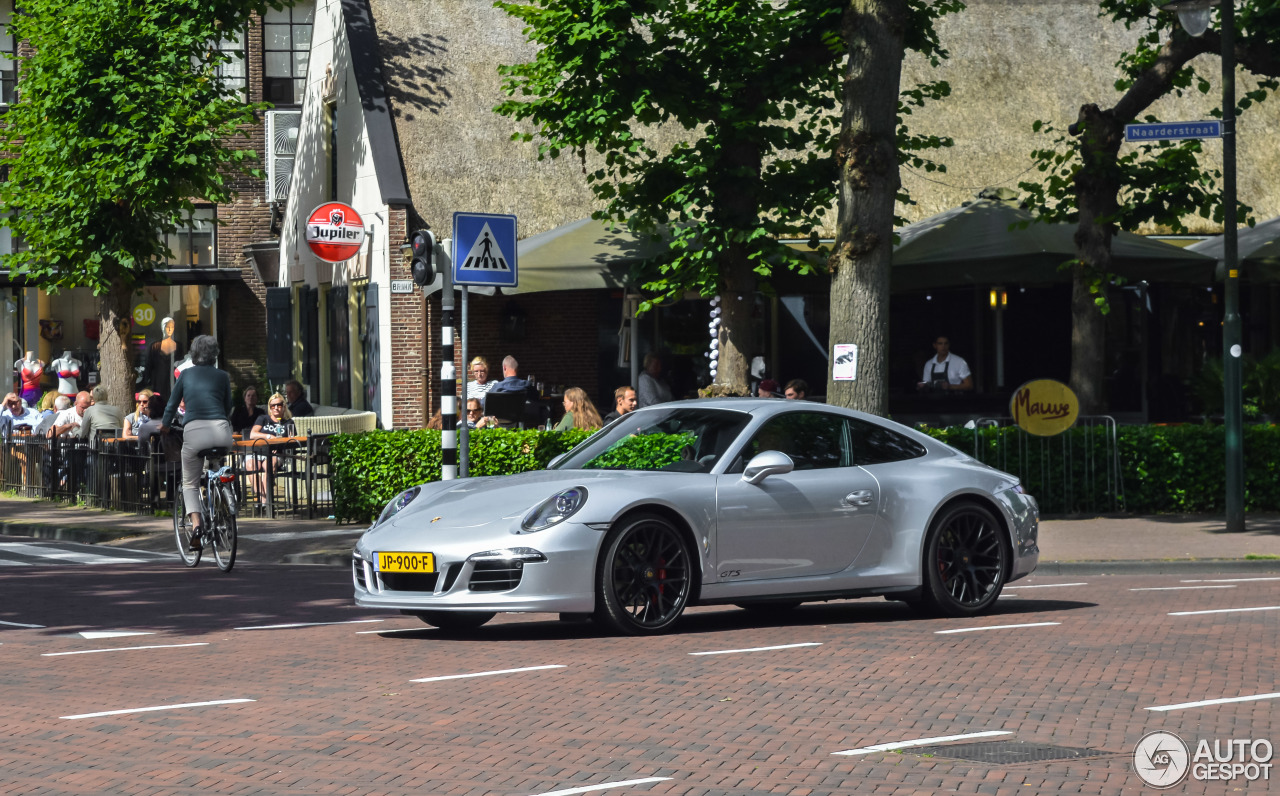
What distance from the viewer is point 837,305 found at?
15.5m

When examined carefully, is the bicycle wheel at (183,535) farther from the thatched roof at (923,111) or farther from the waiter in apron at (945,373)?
the thatched roof at (923,111)

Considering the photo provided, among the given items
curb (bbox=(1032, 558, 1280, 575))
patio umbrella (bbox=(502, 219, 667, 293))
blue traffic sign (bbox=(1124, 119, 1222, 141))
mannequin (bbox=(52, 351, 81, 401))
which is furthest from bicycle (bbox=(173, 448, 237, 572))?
mannequin (bbox=(52, 351, 81, 401))

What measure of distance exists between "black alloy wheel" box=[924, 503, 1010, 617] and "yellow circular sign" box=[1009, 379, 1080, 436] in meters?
7.06

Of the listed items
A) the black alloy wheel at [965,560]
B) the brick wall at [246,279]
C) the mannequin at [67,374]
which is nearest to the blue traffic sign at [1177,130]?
the black alloy wheel at [965,560]

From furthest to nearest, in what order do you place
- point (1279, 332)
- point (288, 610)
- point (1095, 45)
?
point (1095, 45) → point (1279, 332) → point (288, 610)

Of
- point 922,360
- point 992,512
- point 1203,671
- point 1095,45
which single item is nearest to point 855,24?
point 992,512

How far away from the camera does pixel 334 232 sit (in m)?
23.3

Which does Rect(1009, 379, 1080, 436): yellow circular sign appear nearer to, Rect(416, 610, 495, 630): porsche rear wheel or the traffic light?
the traffic light

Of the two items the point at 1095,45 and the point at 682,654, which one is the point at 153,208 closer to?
the point at 1095,45

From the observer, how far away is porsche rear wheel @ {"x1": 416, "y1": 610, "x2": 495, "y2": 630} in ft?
32.6

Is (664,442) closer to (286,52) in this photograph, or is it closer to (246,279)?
(246,279)

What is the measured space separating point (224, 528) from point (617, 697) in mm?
7243

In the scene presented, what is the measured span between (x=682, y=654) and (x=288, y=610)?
3641 mm

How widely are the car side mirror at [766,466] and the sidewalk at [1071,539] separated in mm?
5056
